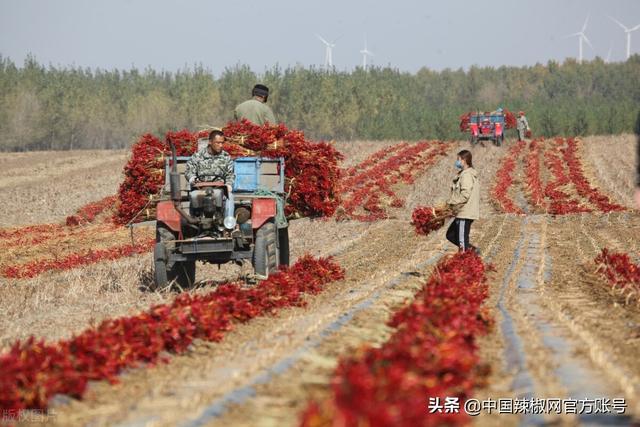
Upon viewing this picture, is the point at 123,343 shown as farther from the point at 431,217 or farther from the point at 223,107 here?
the point at 223,107

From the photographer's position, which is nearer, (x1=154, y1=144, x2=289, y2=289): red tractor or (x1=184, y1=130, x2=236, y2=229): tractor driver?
(x1=154, y1=144, x2=289, y2=289): red tractor

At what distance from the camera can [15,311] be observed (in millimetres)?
11102

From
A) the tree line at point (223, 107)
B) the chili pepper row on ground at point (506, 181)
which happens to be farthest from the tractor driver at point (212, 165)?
the tree line at point (223, 107)

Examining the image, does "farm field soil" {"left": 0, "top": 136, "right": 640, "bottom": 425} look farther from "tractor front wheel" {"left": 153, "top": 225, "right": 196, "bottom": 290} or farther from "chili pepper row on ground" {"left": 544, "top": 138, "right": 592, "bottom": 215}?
"chili pepper row on ground" {"left": 544, "top": 138, "right": 592, "bottom": 215}

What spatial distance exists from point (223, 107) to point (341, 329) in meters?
82.6

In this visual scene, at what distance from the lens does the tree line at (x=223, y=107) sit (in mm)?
71688

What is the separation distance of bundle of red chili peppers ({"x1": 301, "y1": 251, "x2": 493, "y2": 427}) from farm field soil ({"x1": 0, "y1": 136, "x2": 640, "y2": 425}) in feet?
0.92

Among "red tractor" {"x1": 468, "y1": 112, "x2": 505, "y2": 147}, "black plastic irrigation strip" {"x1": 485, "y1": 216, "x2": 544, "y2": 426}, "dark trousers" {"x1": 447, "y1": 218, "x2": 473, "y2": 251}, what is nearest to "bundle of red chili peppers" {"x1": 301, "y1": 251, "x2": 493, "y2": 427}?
"black plastic irrigation strip" {"x1": 485, "y1": 216, "x2": 544, "y2": 426}

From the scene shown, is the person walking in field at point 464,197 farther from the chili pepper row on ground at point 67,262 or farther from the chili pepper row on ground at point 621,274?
the chili pepper row on ground at point 67,262

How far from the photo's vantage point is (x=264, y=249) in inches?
442

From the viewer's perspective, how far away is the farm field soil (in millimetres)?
5570

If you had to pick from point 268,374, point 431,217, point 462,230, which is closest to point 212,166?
point 431,217

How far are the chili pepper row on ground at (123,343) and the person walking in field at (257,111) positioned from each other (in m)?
3.98

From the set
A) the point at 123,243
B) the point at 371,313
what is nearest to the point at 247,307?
the point at 371,313
